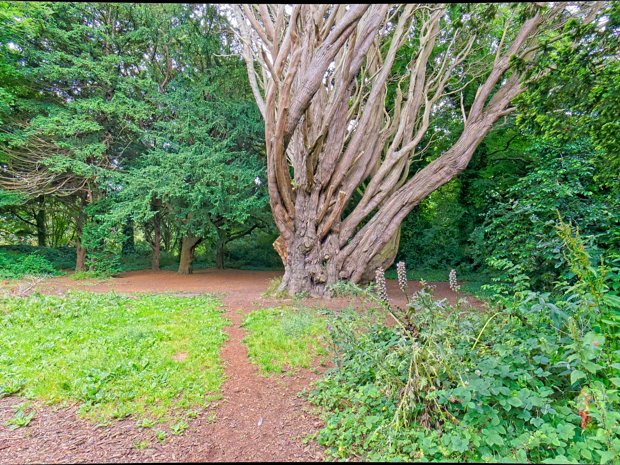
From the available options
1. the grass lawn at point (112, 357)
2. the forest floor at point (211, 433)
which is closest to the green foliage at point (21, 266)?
the grass lawn at point (112, 357)

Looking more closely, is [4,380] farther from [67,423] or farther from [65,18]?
[65,18]

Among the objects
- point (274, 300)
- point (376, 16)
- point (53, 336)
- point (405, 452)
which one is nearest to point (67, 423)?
point (53, 336)

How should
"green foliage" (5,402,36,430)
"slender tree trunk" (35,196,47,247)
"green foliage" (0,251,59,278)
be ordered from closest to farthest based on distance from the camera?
"green foliage" (5,402,36,430) → "green foliage" (0,251,59,278) → "slender tree trunk" (35,196,47,247)

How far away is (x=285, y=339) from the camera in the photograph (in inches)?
145

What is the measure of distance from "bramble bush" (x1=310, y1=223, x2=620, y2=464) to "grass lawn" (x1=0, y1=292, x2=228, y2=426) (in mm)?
1298

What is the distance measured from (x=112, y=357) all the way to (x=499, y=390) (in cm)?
339

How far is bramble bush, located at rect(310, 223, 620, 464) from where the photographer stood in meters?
1.59

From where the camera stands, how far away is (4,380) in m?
2.67

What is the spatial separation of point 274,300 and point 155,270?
7640 mm

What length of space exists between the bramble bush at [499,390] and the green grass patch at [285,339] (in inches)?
33.4

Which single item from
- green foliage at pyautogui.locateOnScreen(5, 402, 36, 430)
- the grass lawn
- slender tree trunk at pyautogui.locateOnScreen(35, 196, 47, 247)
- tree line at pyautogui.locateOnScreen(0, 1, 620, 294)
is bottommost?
green foliage at pyautogui.locateOnScreen(5, 402, 36, 430)

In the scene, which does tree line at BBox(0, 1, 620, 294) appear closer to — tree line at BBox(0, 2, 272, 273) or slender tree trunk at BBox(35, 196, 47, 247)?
tree line at BBox(0, 2, 272, 273)

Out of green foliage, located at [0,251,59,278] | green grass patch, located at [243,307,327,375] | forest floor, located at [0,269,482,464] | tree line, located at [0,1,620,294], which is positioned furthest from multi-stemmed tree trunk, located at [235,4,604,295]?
green foliage, located at [0,251,59,278]

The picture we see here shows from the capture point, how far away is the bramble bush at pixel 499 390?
159 cm
